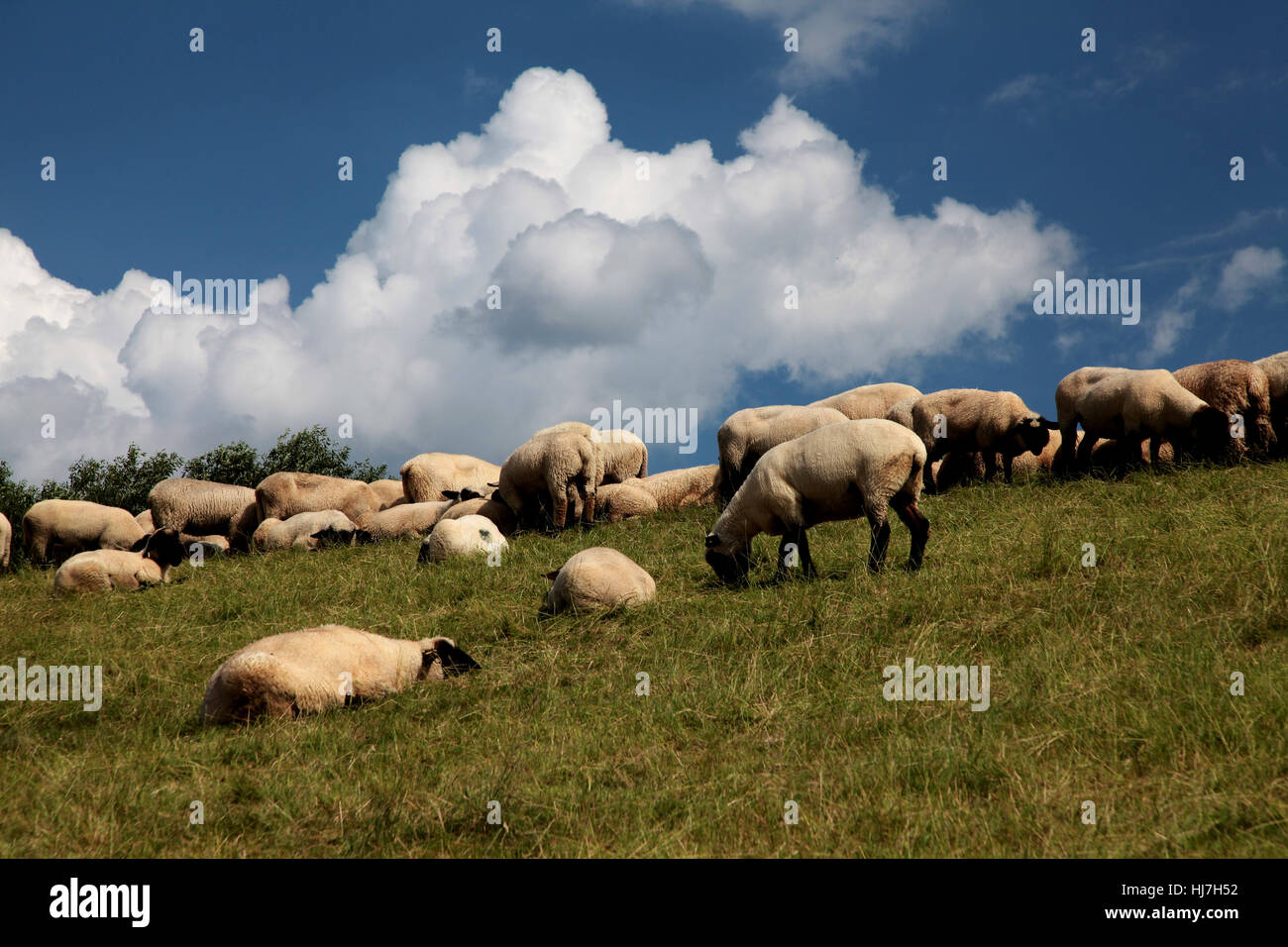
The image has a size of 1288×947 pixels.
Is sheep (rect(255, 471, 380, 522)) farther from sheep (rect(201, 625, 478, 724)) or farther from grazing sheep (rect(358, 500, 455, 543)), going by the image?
sheep (rect(201, 625, 478, 724))

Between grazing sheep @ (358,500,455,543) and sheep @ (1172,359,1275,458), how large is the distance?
47.1ft

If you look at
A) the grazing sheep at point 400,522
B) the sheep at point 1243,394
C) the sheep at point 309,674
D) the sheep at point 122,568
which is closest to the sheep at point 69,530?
the grazing sheep at point 400,522

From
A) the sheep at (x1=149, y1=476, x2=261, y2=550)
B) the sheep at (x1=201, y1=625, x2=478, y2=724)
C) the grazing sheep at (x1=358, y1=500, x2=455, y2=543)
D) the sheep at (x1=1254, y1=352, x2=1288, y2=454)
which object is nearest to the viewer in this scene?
the sheep at (x1=201, y1=625, x2=478, y2=724)

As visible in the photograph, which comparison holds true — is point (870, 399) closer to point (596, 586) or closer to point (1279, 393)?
point (1279, 393)

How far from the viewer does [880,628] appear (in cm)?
787

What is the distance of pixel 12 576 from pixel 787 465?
15.4m

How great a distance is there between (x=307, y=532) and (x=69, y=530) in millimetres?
5305

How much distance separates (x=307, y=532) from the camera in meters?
18.6

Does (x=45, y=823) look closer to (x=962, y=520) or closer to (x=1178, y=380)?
(x=962, y=520)

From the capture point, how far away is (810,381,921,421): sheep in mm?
19156

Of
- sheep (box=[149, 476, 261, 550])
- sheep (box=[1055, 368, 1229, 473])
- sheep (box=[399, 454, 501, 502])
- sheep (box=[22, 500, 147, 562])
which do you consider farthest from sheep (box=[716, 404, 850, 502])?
sheep (box=[22, 500, 147, 562])

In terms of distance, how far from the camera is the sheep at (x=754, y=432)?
16.9 m

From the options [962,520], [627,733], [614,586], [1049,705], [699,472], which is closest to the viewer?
[1049,705]
